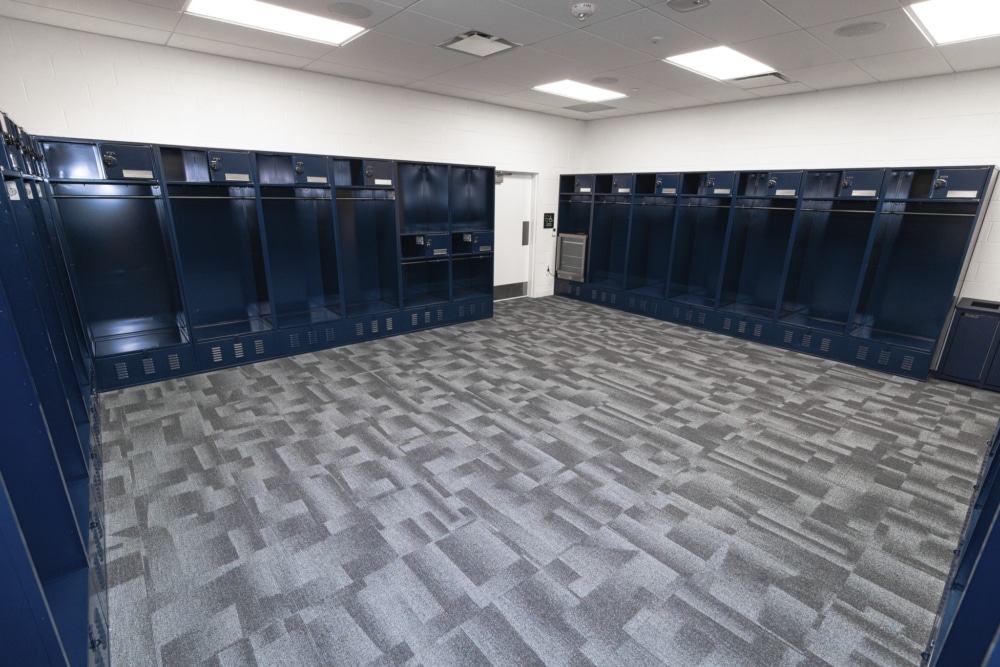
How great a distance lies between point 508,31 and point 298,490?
11.6 feet

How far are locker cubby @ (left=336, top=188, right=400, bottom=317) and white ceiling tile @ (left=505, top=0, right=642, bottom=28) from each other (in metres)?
2.67

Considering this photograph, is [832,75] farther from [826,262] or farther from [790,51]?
[826,262]

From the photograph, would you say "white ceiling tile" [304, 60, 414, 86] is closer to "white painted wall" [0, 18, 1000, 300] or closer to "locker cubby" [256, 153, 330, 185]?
"white painted wall" [0, 18, 1000, 300]

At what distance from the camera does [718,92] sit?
16.7 feet

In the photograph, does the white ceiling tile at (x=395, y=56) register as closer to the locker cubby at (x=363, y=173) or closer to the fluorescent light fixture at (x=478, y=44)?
the fluorescent light fixture at (x=478, y=44)

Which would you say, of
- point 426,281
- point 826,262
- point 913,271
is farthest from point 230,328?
point 913,271

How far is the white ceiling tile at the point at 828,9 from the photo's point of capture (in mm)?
2717

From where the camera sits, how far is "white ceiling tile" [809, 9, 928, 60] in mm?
2953

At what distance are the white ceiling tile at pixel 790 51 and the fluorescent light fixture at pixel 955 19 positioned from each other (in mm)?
599

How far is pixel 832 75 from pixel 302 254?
223 inches

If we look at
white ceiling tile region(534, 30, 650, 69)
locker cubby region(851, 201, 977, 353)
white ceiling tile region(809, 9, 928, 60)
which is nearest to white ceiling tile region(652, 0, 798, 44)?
white ceiling tile region(809, 9, 928, 60)

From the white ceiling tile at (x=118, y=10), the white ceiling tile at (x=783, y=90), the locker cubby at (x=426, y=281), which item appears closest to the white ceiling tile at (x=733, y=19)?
the white ceiling tile at (x=783, y=90)

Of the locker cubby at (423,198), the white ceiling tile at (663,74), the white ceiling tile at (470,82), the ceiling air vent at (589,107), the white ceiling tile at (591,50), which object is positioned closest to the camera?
the white ceiling tile at (591,50)

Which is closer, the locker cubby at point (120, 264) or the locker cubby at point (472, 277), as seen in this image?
the locker cubby at point (120, 264)
